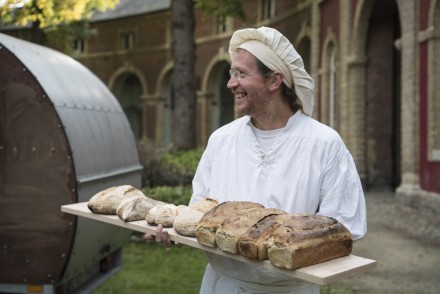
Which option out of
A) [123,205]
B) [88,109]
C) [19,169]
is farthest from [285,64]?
[88,109]

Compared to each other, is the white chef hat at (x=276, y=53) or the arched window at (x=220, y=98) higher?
the arched window at (x=220, y=98)

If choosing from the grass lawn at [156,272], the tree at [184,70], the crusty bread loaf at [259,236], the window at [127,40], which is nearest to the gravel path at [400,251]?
the grass lawn at [156,272]

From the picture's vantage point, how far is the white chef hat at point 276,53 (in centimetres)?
262

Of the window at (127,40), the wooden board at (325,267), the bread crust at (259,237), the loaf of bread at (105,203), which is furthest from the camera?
the window at (127,40)

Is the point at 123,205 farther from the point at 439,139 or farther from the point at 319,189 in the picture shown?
the point at 439,139

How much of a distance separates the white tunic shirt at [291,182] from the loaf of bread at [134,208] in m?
0.44

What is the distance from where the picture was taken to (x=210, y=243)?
2395mm

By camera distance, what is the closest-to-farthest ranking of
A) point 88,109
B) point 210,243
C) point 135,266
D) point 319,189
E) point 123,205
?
1. point 210,243
2. point 319,189
3. point 123,205
4. point 88,109
5. point 135,266

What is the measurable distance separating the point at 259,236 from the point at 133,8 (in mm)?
34296

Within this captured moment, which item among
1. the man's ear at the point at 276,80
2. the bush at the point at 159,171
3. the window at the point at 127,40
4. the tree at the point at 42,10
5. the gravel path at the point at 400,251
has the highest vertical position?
the window at the point at 127,40

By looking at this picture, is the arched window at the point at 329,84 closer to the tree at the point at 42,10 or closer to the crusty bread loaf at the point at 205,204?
the tree at the point at 42,10

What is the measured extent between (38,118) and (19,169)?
15.6 inches

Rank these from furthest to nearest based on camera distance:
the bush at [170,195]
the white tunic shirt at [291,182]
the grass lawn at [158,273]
Result: the bush at [170,195], the grass lawn at [158,273], the white tunic shirt at [291,182]

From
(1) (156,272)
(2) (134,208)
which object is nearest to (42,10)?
(1) (156,272)
